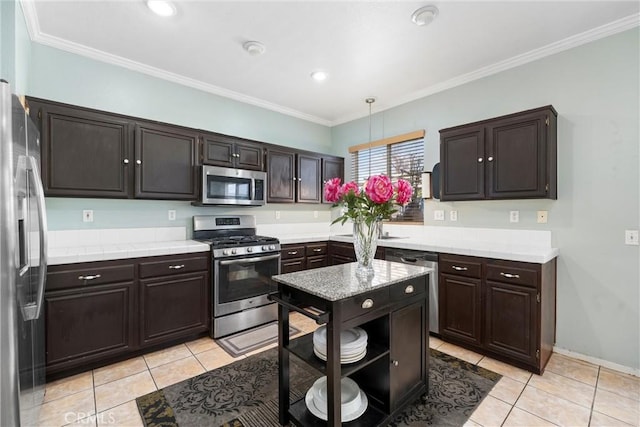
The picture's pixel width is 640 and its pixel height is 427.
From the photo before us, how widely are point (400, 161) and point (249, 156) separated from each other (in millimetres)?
1979

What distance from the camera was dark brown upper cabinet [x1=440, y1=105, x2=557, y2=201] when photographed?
2516 millimetres

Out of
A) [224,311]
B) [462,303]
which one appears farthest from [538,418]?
[224,311]

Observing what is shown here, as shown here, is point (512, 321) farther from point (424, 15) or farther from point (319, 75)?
point (319, 75)

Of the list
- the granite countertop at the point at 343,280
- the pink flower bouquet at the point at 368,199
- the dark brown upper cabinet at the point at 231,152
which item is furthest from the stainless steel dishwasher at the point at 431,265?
the dark brown upper cabinet at the point at 231,152

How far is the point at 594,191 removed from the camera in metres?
2.49

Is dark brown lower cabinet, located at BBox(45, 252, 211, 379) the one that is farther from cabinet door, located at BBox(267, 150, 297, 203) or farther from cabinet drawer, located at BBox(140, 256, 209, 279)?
cabinet door, located at BBox(267, 150, 297, 203)

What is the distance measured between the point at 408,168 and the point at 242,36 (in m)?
2.45

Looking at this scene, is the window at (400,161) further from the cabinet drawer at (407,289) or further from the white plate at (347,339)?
the white plate at (347,339)

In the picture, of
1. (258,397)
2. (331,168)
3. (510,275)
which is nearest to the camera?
(258,397)

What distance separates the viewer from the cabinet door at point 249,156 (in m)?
3.46

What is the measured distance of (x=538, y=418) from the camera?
181cm

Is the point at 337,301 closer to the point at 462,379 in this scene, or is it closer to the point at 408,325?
the point at 408,325

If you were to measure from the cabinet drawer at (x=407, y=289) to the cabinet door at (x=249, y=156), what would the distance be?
2.45 meters

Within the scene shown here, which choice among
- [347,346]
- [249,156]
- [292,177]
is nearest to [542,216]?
[347,346]
